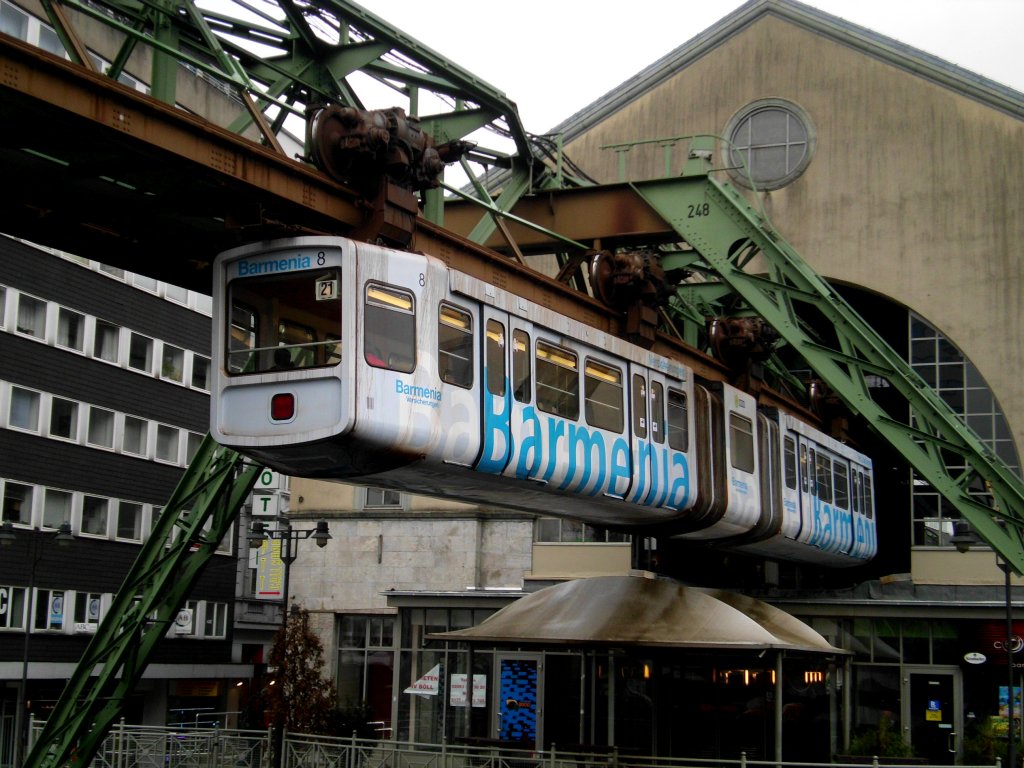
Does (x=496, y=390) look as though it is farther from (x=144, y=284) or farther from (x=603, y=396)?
(x=144, y=284)

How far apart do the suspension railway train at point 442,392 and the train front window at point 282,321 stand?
0.05 feet

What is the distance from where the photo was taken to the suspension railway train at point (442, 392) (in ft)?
45.0

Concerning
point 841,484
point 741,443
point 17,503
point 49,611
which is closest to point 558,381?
point 741,443

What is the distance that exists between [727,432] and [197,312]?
2624 cm

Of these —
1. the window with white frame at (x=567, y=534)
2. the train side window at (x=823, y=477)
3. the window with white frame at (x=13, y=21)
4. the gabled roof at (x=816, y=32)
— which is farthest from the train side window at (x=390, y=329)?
the window with white frame at (x=13, y=21)

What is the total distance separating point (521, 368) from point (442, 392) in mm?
1853

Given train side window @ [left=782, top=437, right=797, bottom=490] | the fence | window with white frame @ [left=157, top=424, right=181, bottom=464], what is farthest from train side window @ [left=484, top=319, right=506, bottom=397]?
window with white frame @ [left=157, top=424, right=181, bottom=464]

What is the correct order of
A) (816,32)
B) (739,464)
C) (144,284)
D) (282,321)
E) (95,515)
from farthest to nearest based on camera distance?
(144,284) < (95,515) < (816,32) < (739,464) < (282,321)

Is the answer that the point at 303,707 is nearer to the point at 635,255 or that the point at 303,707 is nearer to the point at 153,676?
the point at 635,255

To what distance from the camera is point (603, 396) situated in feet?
59.3

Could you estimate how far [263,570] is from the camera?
51812 millimetres

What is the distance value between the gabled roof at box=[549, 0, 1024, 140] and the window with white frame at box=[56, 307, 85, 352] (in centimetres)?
1418

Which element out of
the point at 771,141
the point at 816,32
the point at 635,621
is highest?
the point at 816,32

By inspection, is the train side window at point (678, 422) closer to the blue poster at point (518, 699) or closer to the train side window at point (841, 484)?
the train side window at point (841, 484)
